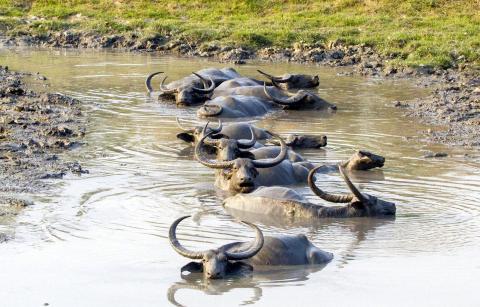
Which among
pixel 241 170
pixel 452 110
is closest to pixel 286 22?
pixel 452 110

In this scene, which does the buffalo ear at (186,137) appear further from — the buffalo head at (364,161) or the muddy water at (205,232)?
the buffalo head at (364,161)

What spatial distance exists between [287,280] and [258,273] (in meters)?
0.25

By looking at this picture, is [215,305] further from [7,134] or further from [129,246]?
[7,134]

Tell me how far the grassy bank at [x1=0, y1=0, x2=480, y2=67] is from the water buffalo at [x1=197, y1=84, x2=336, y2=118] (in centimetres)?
429

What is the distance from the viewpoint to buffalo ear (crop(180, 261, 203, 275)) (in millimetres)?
7656

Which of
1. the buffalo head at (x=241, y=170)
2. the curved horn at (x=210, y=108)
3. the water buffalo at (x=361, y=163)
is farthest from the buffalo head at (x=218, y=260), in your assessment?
the curved horn at (x=210, y=108)

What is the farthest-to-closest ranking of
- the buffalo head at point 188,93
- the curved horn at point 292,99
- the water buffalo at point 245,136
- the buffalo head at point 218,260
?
the buffalo head at point 188,93 → the curved horn at point 292,99 → the water buffalo at point 245,136 → the buffalo head at point 218,260

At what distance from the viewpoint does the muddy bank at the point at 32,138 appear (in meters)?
10.5

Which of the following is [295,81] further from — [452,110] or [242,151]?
[242,151]

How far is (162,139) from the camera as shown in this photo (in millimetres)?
13734

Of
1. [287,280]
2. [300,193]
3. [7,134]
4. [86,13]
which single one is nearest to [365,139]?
[300,193]

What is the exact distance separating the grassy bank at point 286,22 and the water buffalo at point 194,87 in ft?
13.2

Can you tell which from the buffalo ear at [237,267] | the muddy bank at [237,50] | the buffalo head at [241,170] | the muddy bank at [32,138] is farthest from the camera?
the muddy bank at [237,50]

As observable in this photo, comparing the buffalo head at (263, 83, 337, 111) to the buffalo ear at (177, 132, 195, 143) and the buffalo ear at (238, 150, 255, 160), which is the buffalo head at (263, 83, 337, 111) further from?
the buffalo ear at (238, 150, 255, 160)
